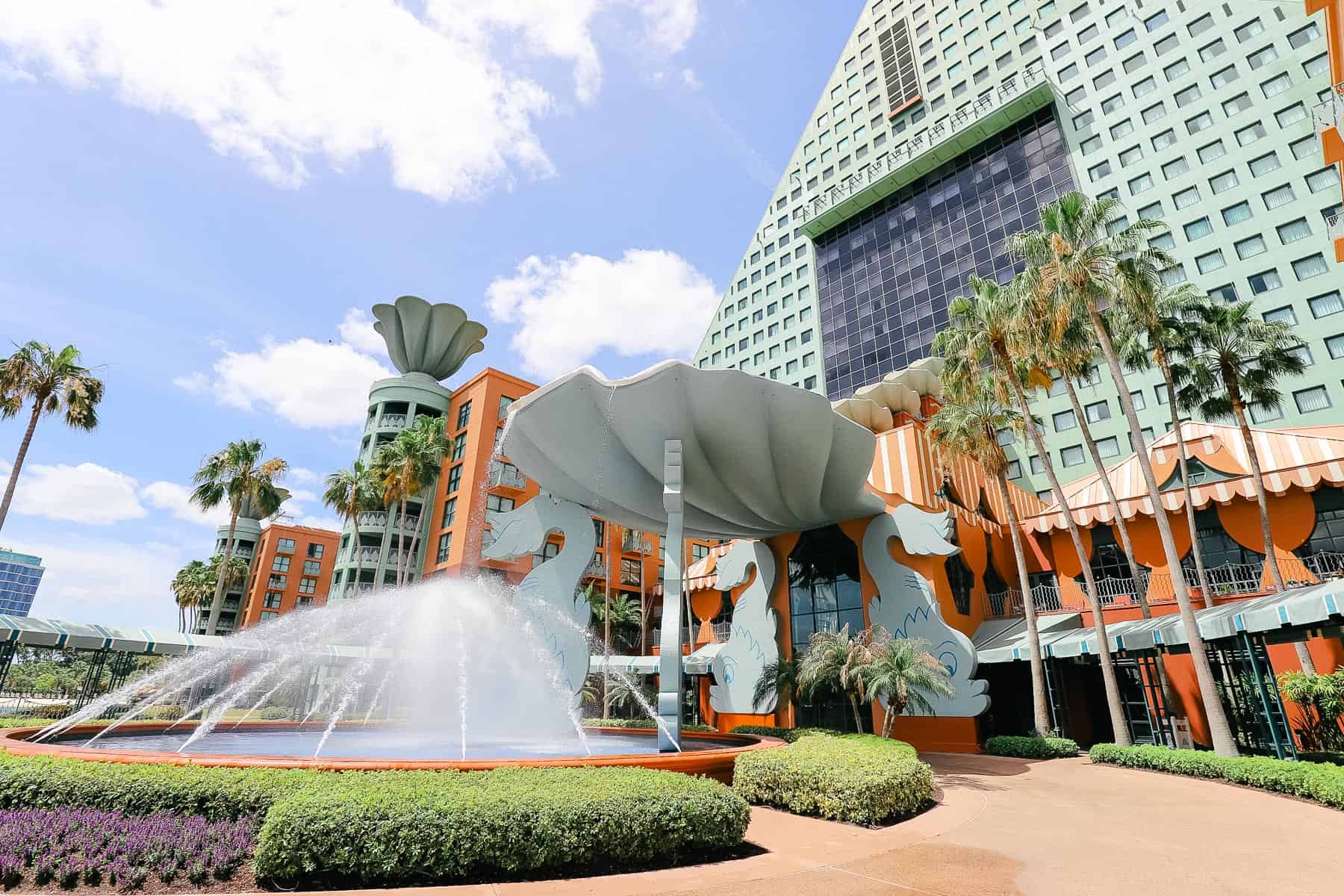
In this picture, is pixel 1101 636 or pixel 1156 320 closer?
pixel 1156 320

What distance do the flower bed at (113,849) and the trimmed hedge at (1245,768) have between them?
16268 mm

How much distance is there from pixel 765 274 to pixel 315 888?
2644 inches

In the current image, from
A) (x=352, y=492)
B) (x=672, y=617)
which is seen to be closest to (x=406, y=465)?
(x=352, y=492)

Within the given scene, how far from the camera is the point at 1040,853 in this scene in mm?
8242

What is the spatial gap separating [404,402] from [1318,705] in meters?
54.7

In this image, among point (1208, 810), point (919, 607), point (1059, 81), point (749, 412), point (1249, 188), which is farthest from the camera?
point (1059, 81)

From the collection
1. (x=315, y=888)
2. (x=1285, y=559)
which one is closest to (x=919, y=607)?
(x=1285, y=559)

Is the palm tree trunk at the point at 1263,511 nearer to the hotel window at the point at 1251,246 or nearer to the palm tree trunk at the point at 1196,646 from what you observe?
the palm tree trunk at the point at 1196,646

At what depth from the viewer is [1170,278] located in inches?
1581

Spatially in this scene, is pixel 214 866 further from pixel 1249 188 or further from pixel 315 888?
pixel 1249 188

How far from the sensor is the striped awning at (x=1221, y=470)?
77.3 ft

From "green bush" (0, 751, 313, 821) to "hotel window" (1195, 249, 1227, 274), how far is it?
4982 cm

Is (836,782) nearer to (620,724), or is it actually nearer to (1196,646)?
(1196,646)

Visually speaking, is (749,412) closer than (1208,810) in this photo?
No
